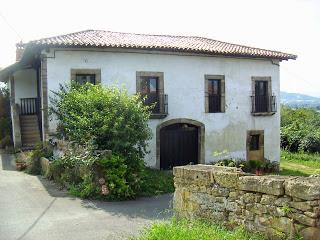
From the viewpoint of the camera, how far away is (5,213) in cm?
849

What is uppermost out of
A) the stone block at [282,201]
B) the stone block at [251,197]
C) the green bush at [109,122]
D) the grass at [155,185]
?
the green bush at [109,122]

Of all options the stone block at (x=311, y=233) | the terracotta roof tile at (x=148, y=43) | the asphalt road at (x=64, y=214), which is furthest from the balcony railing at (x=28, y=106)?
the stone block at (x=311, y=233)

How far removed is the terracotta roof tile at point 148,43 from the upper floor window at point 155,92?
4.14 ft

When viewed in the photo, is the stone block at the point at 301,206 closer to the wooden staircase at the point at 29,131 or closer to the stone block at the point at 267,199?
the stone block at the point at 267,199

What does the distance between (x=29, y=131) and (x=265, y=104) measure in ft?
35.7

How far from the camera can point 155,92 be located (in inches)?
637

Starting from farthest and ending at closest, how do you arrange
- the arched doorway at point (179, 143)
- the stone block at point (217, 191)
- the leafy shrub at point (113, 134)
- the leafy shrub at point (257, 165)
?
the leafy shrub at point (257, 165) → the arched doorway at point (179, 143) → the leafy shrub at point (113, 134) → the stone block at point (217, 191)

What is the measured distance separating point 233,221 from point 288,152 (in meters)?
20.9

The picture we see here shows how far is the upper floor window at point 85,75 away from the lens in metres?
14.6

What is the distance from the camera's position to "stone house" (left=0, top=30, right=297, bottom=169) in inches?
577

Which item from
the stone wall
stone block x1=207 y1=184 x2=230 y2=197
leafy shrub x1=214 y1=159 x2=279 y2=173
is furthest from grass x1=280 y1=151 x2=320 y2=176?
stone block x1=207 y1=184 x2=230 y2=197

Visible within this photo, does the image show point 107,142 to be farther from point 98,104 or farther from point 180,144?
point 180,144

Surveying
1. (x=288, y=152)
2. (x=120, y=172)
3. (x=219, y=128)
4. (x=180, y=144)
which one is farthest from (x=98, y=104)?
(x=288, y=152)

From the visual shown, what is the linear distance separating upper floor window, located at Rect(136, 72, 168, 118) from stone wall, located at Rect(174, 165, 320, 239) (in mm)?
9000
